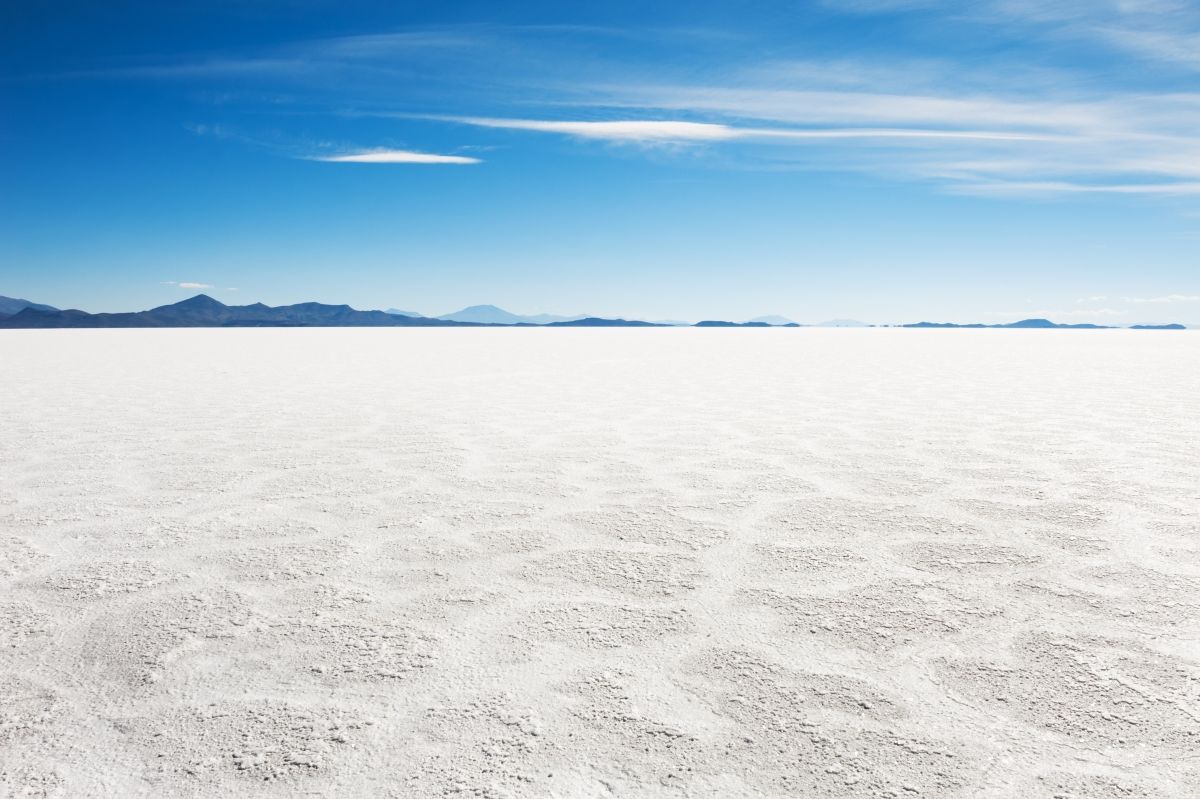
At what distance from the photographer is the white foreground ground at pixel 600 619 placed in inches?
67.4

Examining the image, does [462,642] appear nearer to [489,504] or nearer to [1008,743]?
[1008,743]

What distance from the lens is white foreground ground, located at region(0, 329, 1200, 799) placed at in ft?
5.61

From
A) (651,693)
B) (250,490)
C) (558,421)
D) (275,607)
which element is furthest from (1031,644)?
(558,421)

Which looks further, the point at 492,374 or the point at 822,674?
the point at 492,374

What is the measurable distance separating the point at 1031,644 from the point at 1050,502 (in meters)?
2.00

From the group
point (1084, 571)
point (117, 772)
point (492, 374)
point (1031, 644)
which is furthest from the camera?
point (492, 374)

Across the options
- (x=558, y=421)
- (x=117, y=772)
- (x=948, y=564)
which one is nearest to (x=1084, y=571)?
(x=948, y=564)

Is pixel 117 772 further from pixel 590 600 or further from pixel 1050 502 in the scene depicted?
pixel 1050 502

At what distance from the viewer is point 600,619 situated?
Result: 2.49 metres

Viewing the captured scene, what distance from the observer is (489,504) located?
3.99 m

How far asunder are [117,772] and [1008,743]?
1952 mm

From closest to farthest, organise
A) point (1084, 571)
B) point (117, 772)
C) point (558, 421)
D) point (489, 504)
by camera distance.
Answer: point (117, 772) < point (1084, 571) < point (489, 504) < point (558, 421)

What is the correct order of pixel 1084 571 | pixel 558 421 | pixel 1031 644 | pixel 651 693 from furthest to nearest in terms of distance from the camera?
pixel 558 421
pixel 1084 571
pixel 1031 644
pixel 651 693

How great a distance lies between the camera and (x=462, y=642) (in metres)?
2.32
